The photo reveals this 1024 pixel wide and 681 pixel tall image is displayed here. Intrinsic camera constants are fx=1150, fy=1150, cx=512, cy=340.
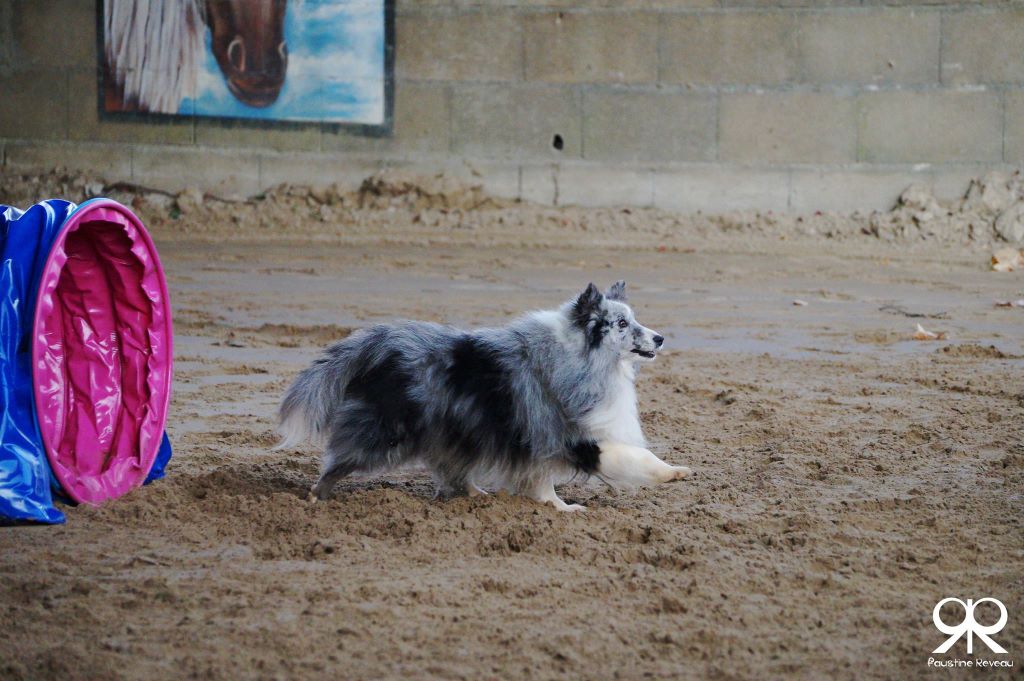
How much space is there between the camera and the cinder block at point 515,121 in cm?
1581

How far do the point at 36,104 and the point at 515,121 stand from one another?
6.56m

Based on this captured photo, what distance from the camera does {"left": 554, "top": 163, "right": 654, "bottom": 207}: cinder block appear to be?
15859 mm

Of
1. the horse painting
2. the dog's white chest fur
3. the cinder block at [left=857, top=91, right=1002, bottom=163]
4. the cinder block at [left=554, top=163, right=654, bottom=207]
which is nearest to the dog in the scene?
the dog's white chest fur

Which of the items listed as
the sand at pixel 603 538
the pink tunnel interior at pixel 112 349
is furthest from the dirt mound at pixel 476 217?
the pink tunnel interior at pixel 112 349

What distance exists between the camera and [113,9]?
15648mm

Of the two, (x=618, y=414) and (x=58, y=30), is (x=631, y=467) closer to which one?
(x=618, y=414)

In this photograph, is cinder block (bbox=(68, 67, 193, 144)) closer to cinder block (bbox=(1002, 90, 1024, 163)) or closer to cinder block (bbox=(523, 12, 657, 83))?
cinder block (bbox=(523, 12, 657, 83))

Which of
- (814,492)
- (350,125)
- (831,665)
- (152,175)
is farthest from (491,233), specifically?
(831,665)

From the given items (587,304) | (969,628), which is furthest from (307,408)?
(969,628)

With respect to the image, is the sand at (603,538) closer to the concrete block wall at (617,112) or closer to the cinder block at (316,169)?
the cinder block at (316,169)

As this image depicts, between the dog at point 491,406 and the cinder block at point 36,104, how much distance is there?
38.8 feet

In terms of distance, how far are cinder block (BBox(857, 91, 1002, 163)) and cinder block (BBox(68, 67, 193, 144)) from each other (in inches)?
368

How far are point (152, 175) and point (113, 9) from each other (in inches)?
90.7

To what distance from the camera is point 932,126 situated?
15633 mm
